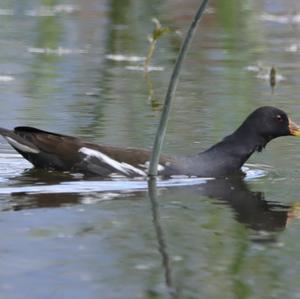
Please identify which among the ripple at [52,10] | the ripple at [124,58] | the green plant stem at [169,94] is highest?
the green plant stem at [169,94]

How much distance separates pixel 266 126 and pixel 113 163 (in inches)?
51.6

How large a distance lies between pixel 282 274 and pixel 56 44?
9438 millimetres

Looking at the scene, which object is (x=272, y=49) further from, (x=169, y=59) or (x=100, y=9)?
(x=100, y=9)

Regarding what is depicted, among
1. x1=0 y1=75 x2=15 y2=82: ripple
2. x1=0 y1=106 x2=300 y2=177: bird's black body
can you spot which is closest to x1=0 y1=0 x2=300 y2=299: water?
x1=0 y1=75 x2=15 y2=82: ripple

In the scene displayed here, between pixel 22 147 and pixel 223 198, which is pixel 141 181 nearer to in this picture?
pixel 223 198

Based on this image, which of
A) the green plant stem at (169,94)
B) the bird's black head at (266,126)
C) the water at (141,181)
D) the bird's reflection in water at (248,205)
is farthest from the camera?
the bird's black head at (266,126)

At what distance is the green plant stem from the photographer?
7.62 m

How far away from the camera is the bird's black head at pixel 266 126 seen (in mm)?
9359

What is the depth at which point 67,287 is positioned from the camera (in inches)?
226

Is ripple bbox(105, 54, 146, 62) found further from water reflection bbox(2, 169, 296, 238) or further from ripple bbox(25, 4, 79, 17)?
water reflection bbox(2, 169, 296, 238)

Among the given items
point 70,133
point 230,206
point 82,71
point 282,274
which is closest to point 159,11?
point 82,71

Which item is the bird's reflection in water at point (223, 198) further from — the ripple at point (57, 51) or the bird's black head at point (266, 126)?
the ripple at point (57, 51)

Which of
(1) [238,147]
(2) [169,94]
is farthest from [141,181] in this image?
(1) [238,147]

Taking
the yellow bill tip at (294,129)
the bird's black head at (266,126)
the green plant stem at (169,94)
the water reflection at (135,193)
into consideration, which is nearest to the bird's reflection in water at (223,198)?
the water reflection at (135,193)
